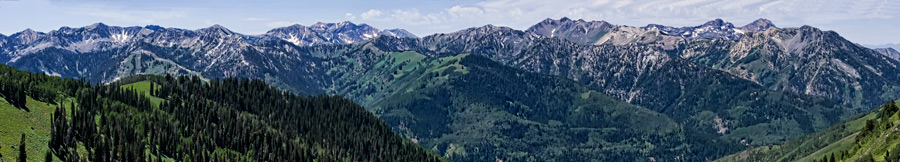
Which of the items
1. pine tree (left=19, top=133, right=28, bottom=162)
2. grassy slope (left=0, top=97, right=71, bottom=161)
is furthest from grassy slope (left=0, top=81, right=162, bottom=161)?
pine tree (left=19, top=133, right=28, bottom=162)

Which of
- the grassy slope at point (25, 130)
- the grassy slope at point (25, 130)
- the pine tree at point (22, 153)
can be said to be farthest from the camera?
the grassy slope at point (25, 130)

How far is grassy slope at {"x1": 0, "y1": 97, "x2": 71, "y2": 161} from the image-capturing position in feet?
507

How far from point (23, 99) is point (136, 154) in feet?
147

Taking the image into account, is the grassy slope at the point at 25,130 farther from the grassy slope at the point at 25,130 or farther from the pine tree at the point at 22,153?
the pine tree at the point at 22,153

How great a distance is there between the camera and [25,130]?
173125 millimetres

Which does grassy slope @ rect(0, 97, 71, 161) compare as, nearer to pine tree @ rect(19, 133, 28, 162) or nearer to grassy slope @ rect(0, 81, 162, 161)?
grassy slope @ rect(0, 81, 162, 161)

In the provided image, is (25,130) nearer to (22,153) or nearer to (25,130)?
(25,130)

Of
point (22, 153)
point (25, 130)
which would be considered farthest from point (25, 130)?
point (22, 153)

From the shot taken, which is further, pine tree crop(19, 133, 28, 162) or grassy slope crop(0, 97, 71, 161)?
grassy slope crop(0, 97, 71, 161)

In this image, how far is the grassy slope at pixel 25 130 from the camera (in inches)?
6083

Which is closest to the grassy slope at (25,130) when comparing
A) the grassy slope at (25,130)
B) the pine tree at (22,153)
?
the grassy slope at (25,130)

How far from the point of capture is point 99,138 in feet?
573

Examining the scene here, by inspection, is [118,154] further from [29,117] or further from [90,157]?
[29,117]

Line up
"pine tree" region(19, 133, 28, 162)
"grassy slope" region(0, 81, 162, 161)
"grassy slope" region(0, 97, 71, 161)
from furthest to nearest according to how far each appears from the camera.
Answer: "grassy slope" region(0, 97, 71, 161) → "grassy slope" region(0, 81, 162, 161) → "pine tree" region(19, 133, 28, 162)
